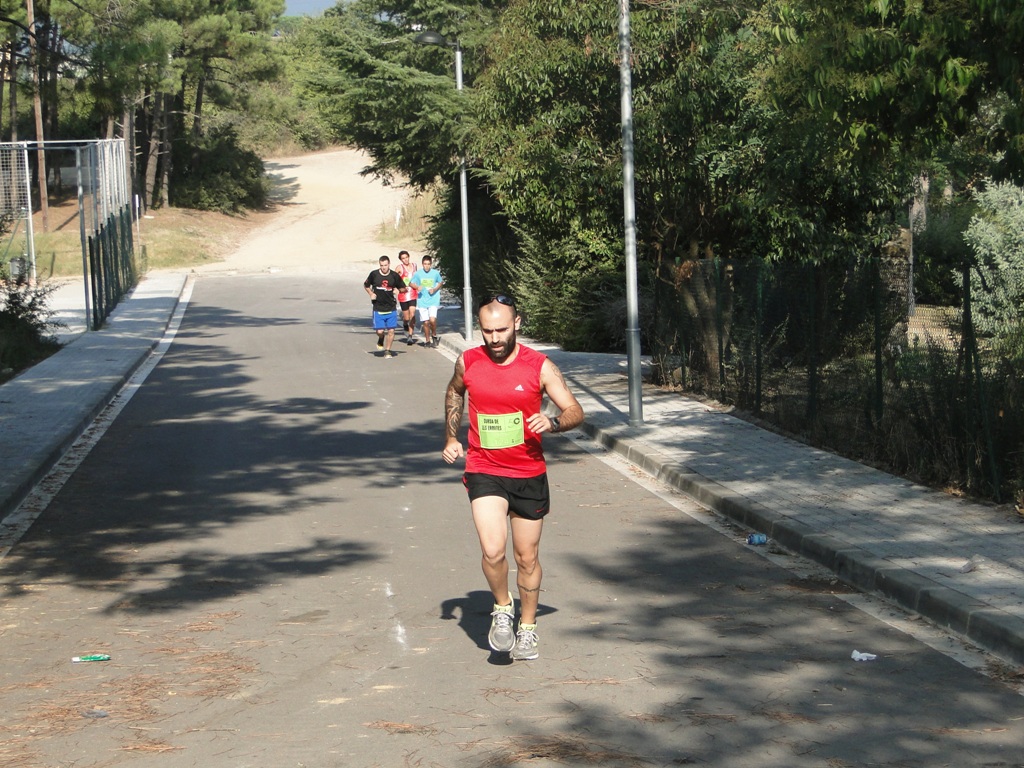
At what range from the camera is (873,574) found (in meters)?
7.91

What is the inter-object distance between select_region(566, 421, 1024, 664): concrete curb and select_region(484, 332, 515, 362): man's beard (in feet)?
9.01

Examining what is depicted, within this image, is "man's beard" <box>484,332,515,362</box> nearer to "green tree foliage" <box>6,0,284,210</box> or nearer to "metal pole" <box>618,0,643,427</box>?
"metal pole" <box>618,0,643,427</box>

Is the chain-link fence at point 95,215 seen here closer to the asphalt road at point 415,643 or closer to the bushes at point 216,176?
the asphalt road at point 415,643

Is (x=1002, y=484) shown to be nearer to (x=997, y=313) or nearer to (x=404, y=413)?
(x=997, y=313)

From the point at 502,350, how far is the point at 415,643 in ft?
5.38

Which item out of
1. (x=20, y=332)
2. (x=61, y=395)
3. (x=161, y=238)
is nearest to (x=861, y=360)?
(x=61, y=395)

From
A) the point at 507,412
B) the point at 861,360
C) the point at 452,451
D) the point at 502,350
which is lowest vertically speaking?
the point at 861,360

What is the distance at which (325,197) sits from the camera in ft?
272

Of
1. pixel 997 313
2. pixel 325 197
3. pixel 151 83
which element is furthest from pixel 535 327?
pixel 325 197

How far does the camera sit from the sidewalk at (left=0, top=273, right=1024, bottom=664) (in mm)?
7422

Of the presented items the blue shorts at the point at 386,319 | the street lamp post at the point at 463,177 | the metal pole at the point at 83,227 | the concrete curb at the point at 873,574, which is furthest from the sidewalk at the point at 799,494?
the metal pole at the point at 83,227

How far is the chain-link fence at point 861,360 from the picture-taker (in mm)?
10117

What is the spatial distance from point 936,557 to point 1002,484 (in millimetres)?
1949

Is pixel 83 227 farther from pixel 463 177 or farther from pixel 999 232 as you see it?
pixel 999 232
